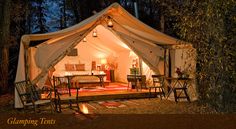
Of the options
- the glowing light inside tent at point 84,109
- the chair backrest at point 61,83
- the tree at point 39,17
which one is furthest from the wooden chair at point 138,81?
the tree at point 39,17

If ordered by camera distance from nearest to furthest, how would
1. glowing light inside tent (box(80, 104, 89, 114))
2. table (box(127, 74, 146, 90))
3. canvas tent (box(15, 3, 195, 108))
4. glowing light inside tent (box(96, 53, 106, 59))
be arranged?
glowing light inside tent (box(80, 104, 89, 114)) < canvas tent (box(15, 3, 195, 108)) < table (box(127, 74, 146, 90)) < glowing light inside tent (box(96, 53, 106, 59))

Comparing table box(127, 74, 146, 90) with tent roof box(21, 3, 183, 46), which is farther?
table box(127, 74, 146, 90)

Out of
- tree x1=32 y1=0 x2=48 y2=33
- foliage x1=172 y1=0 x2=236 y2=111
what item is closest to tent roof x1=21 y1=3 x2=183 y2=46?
foliage x1=172 y1=0 x2=236 y2=111

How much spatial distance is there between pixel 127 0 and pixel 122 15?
353 inches

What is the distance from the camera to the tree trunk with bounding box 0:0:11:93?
406 inches

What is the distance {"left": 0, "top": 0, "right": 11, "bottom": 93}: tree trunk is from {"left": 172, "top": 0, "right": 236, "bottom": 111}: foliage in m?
6.07

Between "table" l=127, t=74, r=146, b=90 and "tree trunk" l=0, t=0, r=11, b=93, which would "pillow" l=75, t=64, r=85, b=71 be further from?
"table" l=127, t=74, r=146, b=90

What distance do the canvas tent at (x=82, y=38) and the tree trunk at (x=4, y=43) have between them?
2.03m

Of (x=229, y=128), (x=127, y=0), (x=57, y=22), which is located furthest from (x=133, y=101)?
(x=57, y=22)

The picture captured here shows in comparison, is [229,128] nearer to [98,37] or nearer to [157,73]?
[157,73]

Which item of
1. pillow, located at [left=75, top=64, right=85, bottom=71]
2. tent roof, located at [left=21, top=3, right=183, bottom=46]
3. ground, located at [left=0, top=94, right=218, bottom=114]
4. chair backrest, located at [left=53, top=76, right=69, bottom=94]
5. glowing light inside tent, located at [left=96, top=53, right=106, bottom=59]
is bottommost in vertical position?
ground, located at [left=0, top=94, right=218, bottom=114]

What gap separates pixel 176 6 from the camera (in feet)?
22.5

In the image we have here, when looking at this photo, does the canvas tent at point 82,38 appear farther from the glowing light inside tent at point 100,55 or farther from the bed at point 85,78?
the glowing light inside tent at point 100,55

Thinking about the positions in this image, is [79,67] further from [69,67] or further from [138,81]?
[138,81]
